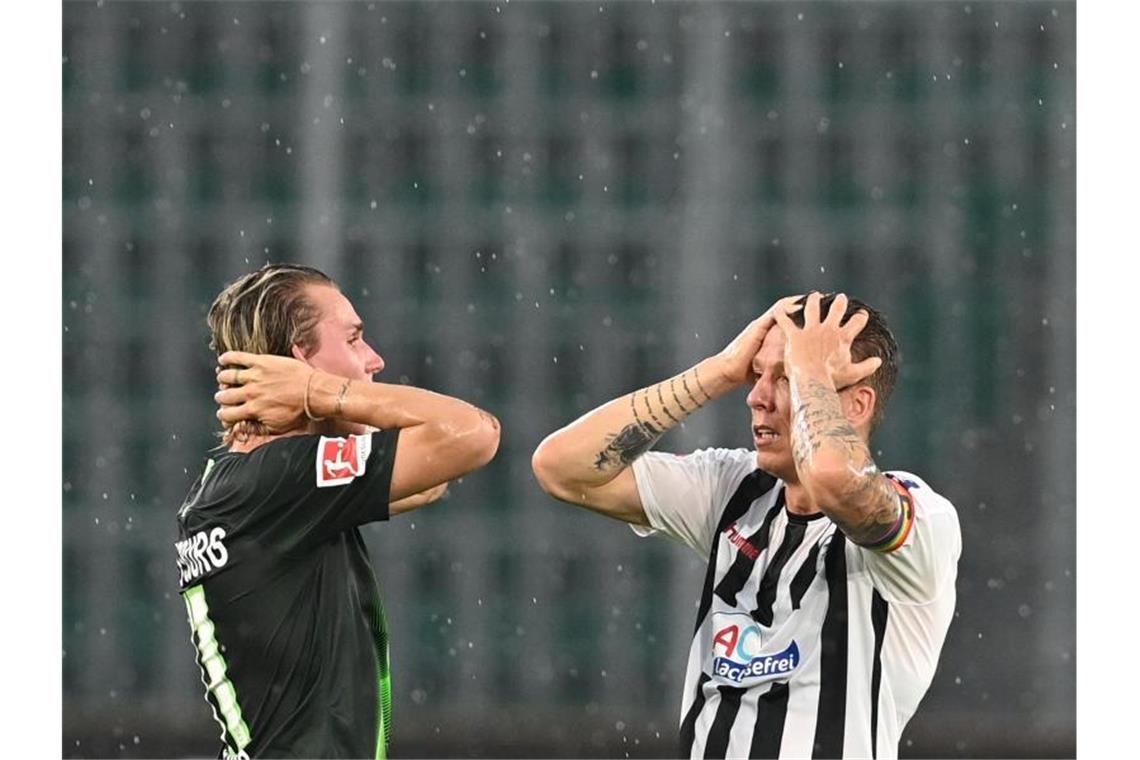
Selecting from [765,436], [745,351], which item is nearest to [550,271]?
[745,351]

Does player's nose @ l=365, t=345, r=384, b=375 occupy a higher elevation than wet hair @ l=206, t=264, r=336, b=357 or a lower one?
lower

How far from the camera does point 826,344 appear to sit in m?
3.33

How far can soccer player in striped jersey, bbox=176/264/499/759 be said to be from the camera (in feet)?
10.5

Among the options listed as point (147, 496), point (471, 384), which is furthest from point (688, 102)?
point (147, 496)

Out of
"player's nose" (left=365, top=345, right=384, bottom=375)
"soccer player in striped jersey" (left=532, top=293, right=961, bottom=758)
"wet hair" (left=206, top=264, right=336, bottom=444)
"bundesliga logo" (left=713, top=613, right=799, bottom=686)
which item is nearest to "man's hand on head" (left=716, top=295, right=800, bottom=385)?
"soccer player in striped jersey" (left=532, top=293, right=961, bottom=758)

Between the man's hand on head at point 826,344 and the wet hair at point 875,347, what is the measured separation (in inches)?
0.7

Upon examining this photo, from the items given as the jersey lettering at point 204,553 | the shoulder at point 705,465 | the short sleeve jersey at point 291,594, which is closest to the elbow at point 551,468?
the shoulder at point 705,465

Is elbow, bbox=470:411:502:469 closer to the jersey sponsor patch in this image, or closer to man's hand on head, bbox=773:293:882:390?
the jersey sponsor patch

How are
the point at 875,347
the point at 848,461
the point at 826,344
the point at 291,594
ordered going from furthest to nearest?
the point at 875,347 → the point at 826,344 → the point at 291,594 → the point at 848,461

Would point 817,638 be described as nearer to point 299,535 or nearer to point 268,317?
point 299,535

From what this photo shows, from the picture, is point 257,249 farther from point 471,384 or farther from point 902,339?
point 902,339

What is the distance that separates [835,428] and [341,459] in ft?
3.17

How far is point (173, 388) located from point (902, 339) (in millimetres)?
6459

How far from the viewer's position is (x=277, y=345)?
11.0ft
